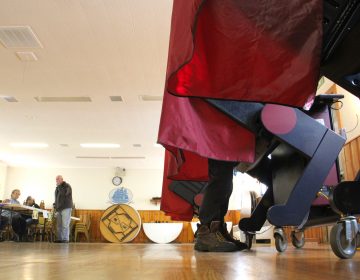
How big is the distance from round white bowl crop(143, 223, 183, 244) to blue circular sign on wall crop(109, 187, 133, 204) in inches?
68.5

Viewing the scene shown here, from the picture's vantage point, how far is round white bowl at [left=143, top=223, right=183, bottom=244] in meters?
11.5

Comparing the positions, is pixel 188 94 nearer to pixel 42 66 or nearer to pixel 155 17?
pixel 155 17

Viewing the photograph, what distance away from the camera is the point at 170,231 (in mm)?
11578

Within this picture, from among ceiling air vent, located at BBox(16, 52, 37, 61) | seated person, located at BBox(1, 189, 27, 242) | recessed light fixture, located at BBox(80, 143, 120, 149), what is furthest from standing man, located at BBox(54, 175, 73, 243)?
recessed light fixture, located at BBox(80, 143, 120, 149)

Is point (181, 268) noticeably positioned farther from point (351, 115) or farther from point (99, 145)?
point (99, 145)

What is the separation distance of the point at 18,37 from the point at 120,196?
9183mm

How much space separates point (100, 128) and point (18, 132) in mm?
2153

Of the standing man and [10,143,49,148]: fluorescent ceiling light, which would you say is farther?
[10,143,49,148]: fluorescent ceiling light

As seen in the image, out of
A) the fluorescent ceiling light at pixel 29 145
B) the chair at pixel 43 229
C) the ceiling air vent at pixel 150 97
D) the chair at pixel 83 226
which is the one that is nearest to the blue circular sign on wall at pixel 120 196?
the chair at pixel 83 226

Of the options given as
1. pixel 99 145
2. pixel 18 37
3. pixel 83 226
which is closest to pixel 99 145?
pixel 99 145

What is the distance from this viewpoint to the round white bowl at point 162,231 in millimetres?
11516

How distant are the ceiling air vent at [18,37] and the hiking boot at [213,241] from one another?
384cm

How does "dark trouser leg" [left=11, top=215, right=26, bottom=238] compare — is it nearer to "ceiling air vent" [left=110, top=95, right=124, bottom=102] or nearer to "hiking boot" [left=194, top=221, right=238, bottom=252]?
"ceiling air vent" [left=110, top=95, right=124, bottom=102]

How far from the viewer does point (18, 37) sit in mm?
4723
